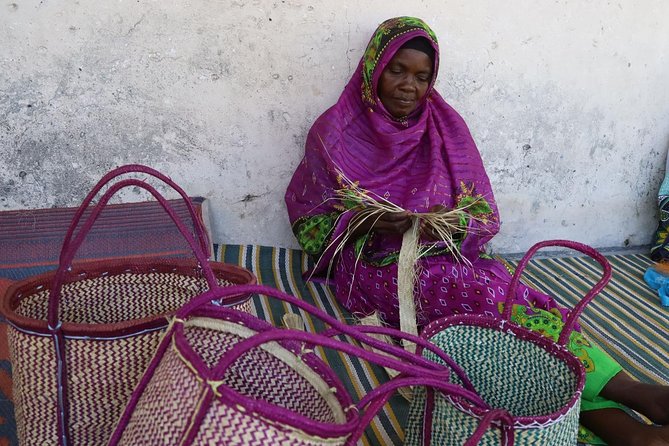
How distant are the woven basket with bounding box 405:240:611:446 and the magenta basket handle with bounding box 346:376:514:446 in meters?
0.04

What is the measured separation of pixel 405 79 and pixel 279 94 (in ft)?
2.13

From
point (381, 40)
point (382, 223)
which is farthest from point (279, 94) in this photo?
point (382, 223)

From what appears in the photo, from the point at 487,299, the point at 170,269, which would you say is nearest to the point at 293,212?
the point at 487,299

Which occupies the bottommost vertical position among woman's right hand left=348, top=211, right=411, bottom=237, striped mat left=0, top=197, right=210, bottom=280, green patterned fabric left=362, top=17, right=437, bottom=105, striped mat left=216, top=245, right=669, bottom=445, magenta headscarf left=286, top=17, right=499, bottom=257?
striped mat left=216, top=245, right=669, bottom=445

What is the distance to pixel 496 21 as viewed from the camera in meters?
2.80

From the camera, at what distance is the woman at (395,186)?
216 centimetres

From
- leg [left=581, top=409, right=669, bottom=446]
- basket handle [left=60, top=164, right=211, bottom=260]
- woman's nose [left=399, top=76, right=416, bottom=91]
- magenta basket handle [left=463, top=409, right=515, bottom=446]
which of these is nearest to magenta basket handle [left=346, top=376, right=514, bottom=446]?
magenta basket handle [left=463, top=409, right=515, bottom=446]

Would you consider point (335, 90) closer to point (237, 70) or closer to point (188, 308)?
point (237, 70)

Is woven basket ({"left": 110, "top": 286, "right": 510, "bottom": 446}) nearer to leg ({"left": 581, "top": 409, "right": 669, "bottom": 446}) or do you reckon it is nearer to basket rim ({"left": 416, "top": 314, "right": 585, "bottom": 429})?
basket rim ({"left": 416, "top": 314, "right": 585, "bottom": 429})

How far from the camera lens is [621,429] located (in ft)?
5.26

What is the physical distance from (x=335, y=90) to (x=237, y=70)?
48 cm

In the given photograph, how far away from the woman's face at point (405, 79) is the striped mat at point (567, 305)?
925 mm

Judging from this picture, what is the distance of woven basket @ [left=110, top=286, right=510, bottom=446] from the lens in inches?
32.2

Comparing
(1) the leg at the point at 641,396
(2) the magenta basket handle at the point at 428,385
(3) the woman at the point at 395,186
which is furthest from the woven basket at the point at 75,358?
(1) the leg at the point at 641,396
